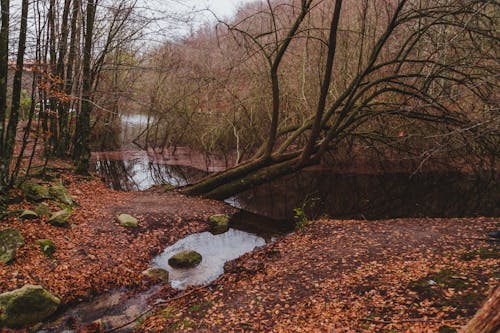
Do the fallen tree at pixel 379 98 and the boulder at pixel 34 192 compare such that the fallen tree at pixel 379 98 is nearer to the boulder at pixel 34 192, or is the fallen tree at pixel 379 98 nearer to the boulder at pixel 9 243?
the boulder at pixel 34 192

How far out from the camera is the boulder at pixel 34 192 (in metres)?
9.33

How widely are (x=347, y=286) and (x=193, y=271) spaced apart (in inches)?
146

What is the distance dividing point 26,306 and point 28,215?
3.05 metres

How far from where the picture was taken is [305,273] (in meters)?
7.39

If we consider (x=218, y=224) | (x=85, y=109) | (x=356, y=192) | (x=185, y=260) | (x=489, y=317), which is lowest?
(x=185, y=260)

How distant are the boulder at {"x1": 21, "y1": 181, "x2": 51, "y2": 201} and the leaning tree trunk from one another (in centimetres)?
980

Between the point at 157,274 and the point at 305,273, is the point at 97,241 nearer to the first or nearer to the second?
the point at 157,274

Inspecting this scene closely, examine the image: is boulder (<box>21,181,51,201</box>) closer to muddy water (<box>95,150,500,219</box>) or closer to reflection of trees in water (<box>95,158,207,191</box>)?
muddy water (<box>95,150,500,219</box>)

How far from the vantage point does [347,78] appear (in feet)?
54.3

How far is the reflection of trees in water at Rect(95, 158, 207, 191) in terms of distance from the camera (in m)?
19.0

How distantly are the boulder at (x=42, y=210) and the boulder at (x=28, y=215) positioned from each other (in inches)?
9.6

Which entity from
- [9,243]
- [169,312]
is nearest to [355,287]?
[169,312]

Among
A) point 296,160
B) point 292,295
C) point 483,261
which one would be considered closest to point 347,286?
point 292,295

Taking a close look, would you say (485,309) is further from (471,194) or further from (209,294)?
(471,194)
